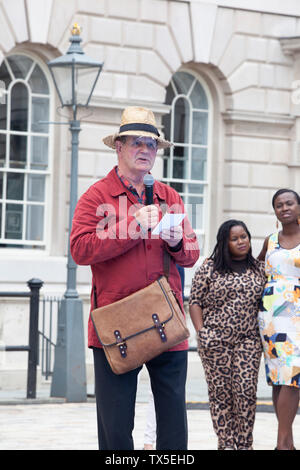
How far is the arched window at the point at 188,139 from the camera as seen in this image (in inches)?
647

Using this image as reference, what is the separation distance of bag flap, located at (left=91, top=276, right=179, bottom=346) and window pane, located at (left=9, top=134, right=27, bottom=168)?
969cm

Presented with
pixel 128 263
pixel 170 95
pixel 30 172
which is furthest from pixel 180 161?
pixel 128 263

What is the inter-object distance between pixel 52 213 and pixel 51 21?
2.36 m

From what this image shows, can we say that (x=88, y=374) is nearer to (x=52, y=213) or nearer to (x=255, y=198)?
(x=52, y=213)

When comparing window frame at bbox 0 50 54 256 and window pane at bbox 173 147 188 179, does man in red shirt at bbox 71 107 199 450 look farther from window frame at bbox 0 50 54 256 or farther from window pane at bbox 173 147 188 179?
window pane at bbox 173 147 188 179

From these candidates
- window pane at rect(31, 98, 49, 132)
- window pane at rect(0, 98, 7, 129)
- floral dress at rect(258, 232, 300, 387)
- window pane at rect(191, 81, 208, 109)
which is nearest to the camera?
floral dress at rect(258, 232, 300, 387)

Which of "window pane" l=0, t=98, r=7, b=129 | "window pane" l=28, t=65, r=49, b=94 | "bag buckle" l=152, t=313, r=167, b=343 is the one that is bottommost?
"bag buckle" l=152, t=313, r=167, b=343

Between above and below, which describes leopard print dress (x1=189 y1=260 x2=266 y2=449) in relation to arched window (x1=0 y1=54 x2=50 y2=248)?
below

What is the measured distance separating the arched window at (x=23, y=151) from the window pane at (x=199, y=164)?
2348 millimetres

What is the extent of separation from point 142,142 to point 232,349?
9.58 feet

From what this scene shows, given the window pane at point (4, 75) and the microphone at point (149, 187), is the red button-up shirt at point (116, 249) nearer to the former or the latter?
the microphone at point (149, 187)

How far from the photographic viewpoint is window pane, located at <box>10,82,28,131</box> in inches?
Answer: 591

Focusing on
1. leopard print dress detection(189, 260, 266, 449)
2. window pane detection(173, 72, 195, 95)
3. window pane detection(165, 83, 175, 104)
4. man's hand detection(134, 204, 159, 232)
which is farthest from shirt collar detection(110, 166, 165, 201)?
window pane detection(173, 72, 195, 95)
